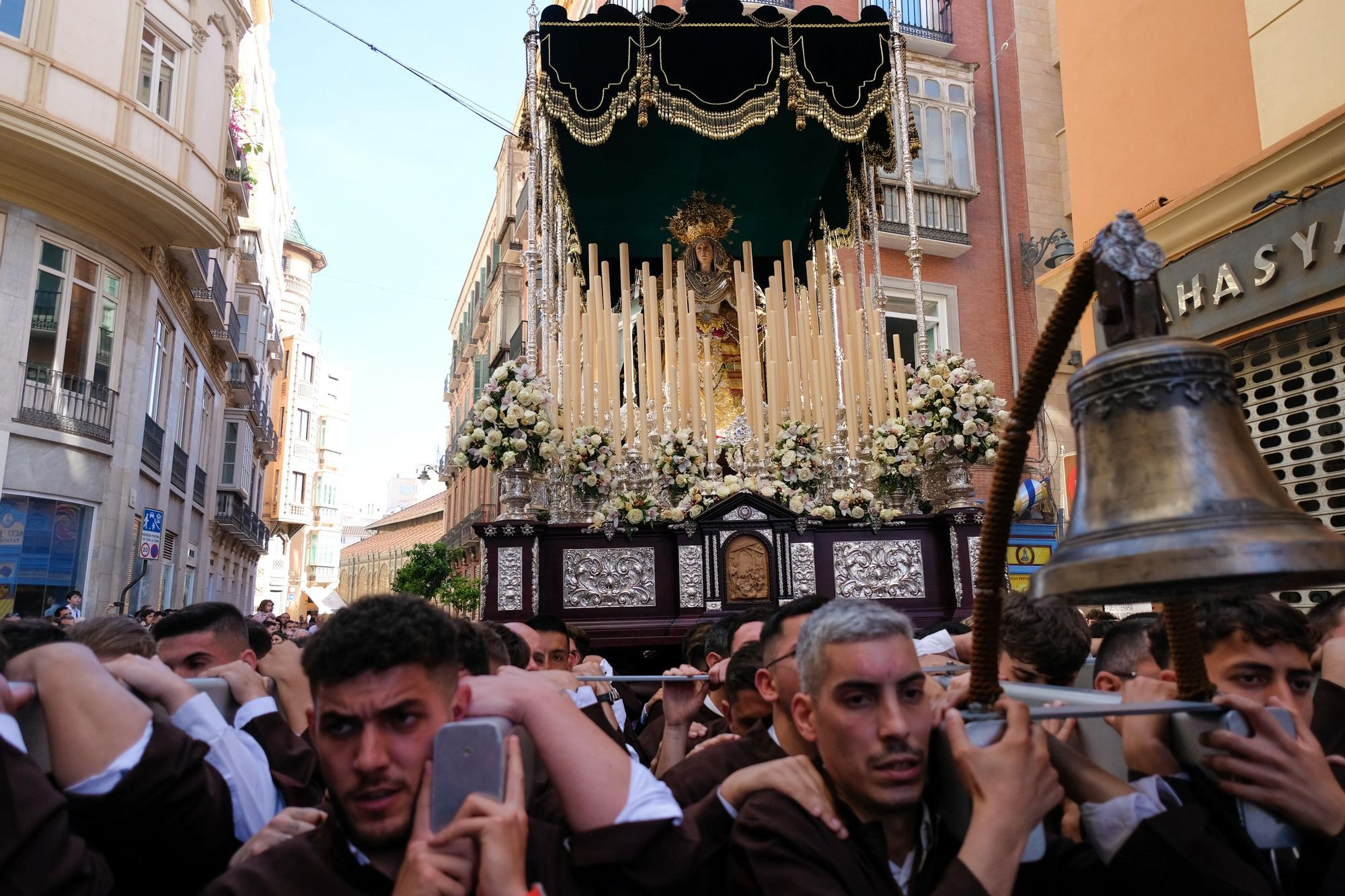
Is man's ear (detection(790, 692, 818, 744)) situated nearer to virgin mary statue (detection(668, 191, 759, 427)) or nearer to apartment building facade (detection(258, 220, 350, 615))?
virgin mary statue (detection(668, 191, 759, 427))

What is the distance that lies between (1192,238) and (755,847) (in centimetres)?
759

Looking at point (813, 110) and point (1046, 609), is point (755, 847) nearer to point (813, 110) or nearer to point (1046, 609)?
point (1046, 609)

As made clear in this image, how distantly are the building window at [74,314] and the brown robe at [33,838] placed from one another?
1358 centimetres

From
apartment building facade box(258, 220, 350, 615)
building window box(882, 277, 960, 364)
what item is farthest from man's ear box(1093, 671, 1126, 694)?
apartment building facade box(258, 220, 350, 615)

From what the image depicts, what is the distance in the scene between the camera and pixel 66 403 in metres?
13.2

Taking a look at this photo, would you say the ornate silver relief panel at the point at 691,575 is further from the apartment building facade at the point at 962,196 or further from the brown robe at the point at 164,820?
the apartment building facade at the point at 962,196

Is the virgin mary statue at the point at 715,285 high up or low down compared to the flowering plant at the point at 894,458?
up

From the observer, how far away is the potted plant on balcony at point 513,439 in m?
6.86

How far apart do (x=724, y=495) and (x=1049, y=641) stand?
4.32m

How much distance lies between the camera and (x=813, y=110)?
8.84 metres

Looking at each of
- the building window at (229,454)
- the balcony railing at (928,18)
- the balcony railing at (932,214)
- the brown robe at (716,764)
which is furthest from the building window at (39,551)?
the balcony railing at (928,18)

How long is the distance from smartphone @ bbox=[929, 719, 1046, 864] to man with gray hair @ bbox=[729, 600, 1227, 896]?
2 cm

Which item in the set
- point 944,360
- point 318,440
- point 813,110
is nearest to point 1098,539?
point 944,360

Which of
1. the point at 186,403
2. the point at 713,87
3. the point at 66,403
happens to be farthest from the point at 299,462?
the point at 713,87
